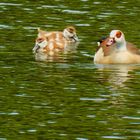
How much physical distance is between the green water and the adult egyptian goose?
37cm

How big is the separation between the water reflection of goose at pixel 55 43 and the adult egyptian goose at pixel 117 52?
1685mm

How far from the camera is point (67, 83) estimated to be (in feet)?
81.4

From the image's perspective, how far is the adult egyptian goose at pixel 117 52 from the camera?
28.5 metres

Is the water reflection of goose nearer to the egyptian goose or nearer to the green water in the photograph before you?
the egyptian goose

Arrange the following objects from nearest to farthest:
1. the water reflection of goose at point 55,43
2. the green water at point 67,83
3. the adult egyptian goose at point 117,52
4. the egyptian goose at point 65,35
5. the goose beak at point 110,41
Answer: the green water at point 67,83, the goose beak at point 110,41, the adult egyptian goose at point 117,52, the water reflection of goose at point 55,43, the egyptian goose at point 65,35

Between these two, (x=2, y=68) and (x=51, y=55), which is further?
(x=51, y=55)

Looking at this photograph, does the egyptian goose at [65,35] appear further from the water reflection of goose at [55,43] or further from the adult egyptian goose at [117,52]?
the adult egyptian goose at [117,52]

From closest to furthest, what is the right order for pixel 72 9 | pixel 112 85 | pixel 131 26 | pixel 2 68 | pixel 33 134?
pixel 33 134, pixel 112 85, pixel 2 68, pixel 131 26, pixel 72 9

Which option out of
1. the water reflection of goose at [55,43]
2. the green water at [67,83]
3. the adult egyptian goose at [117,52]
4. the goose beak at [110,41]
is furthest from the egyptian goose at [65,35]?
the goose beak at [110,41]

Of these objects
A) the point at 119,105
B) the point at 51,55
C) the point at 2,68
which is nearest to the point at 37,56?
the point at 51,55

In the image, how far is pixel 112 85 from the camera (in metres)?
24.7

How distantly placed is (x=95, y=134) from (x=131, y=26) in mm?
14567

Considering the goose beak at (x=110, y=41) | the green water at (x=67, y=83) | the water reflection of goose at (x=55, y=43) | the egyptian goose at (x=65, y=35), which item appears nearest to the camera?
the green water at (x=67, y=83)

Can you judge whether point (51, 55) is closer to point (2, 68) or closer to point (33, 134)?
point (2, 68)
